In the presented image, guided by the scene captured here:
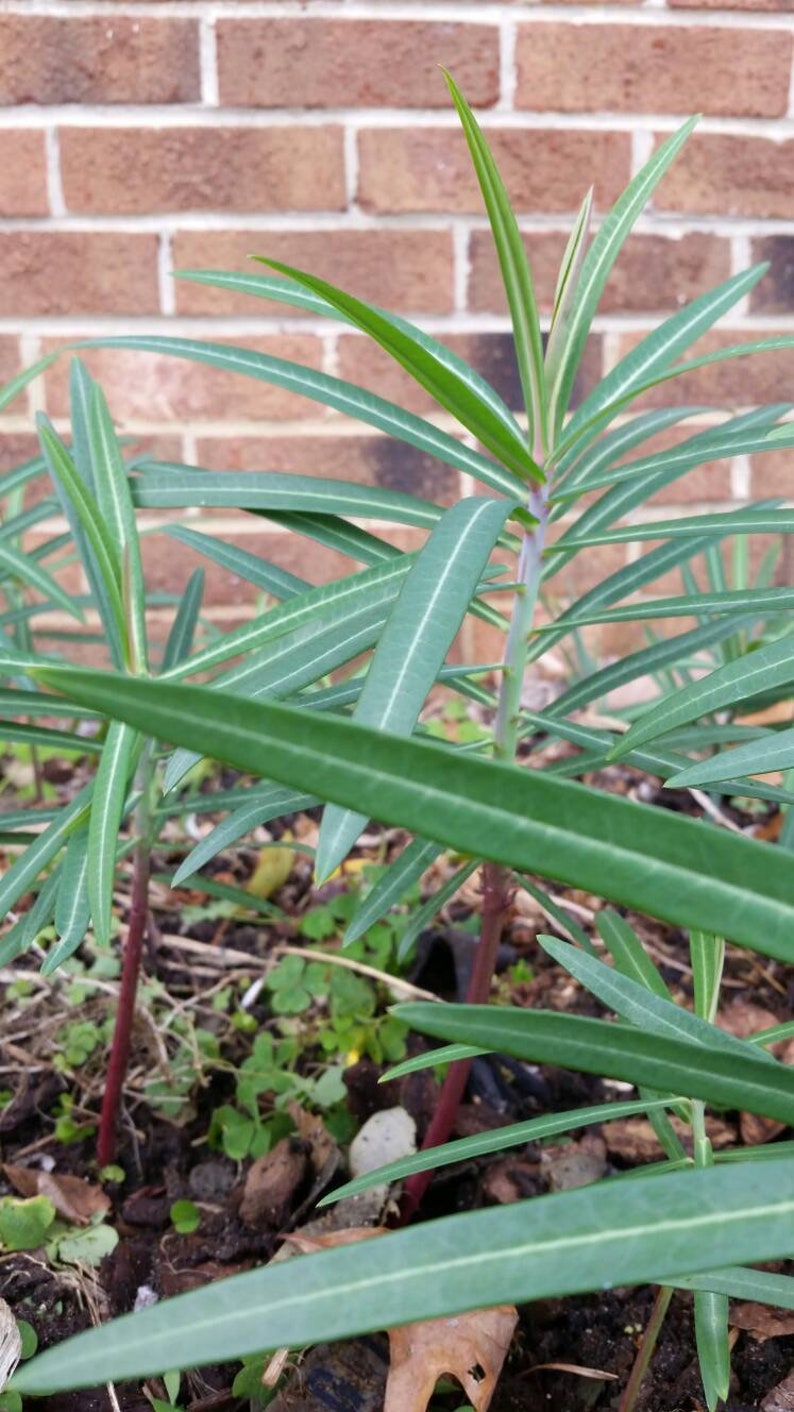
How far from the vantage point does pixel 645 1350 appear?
2.12 feet

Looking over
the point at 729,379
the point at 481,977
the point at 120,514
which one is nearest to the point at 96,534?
the point at 120,514

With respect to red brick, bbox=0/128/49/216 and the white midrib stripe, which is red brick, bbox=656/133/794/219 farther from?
the white midrib stripe

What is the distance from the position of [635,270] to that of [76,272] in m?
0.80

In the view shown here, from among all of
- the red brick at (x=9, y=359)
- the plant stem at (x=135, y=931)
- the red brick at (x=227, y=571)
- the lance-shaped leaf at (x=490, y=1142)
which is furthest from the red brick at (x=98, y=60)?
the lance-shaped leaf at (x=490, y=1142)

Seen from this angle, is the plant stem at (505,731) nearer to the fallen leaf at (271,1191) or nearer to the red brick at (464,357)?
the fallen leaf at (271,1191)

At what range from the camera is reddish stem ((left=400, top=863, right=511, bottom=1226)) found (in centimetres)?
78

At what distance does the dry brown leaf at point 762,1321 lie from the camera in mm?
740

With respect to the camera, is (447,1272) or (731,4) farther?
(731,4)

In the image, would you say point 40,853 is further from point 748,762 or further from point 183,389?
point 183,389

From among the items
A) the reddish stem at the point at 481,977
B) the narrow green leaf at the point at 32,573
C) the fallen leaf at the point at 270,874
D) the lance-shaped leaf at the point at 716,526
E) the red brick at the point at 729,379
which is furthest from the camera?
the red brick at the point at 729,379

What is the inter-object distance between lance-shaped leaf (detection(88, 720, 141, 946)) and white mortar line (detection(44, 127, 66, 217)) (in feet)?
3.65

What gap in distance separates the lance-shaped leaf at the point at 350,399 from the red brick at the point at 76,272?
788 millimetres

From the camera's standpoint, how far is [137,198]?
57.9 inches

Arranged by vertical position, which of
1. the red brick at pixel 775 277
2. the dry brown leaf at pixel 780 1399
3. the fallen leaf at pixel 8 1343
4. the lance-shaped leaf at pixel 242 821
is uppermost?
the red brick at pixel 775 277
